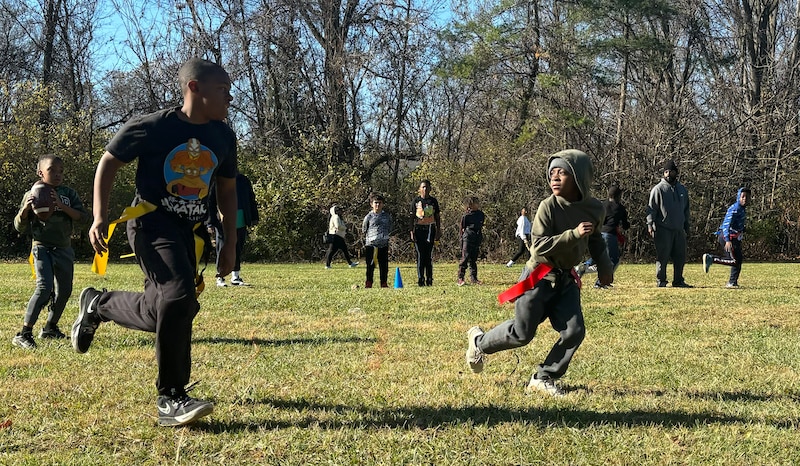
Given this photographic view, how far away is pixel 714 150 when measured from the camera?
22500 mm

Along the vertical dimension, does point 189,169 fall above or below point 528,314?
above

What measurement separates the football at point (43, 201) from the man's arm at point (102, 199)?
2.22 m

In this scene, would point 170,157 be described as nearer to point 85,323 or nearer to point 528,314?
point 85,323

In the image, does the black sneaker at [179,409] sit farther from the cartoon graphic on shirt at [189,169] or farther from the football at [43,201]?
the football at [43,201]

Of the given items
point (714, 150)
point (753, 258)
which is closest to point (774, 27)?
point (714, 150)

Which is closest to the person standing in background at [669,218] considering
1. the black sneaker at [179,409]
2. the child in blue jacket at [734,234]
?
the child in blue jacket at [734,234]

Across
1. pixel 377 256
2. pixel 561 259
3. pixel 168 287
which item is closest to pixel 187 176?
pixel 168 287

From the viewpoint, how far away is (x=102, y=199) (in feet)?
11.9

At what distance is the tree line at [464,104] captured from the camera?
73.6 ft

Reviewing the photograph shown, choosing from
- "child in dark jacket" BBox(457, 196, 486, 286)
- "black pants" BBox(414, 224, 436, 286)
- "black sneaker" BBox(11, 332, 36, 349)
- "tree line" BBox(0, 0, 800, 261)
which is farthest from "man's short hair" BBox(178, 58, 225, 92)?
"tree line" BBox(0, 0, 800, 261)

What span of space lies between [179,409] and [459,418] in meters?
1.45

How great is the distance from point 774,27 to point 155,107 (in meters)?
23.0

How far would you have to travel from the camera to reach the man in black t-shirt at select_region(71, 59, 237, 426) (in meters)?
3.53

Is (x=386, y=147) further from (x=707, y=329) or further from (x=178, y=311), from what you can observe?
(x=178, y=311)
